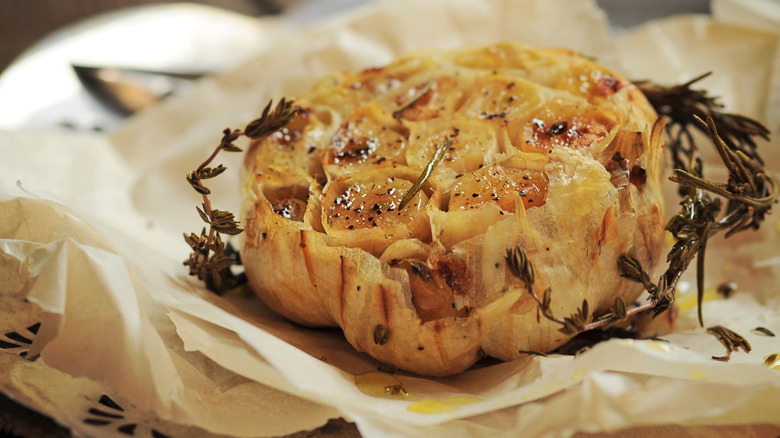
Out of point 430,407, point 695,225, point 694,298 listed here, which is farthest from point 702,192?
point 430,407

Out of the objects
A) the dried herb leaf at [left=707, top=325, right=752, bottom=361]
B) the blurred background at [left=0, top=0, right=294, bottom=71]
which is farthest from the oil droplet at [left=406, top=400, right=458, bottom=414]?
the blurred background at [left=0, top=0, right=294, bottom=71]

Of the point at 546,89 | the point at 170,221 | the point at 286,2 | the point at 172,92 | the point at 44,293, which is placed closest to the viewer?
the point at 44,293

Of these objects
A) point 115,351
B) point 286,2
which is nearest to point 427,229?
point 115,351

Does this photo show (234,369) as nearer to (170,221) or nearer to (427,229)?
A: (427,229)

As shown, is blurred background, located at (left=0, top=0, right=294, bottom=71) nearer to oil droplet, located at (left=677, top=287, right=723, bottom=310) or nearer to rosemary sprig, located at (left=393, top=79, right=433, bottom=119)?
rosemary sprig, located at (left=393, top=79, right=433, bottom=119)

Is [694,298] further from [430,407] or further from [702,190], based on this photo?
[430,407]

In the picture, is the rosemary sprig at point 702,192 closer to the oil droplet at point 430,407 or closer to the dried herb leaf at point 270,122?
the oil droplet at point 430,407
